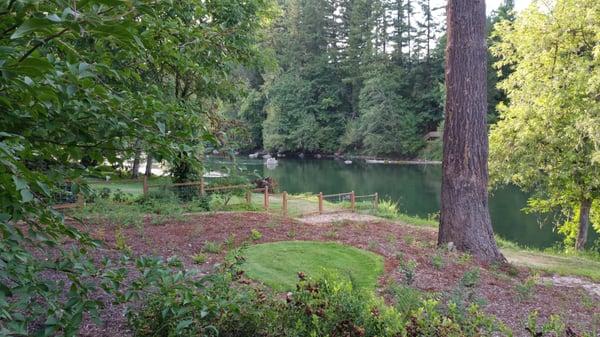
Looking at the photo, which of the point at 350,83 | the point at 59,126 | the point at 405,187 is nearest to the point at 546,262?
the point at 59,126

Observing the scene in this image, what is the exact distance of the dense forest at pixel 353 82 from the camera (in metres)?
44.3

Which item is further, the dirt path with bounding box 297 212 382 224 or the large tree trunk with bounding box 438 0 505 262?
the dirt path with bounding box 297 212 382 224

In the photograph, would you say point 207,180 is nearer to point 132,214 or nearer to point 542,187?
point 132,214

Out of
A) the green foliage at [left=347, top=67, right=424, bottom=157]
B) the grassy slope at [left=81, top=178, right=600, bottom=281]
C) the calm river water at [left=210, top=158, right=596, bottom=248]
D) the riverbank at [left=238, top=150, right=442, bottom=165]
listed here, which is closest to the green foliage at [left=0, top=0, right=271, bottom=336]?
the grassy slope at [left=81, top=178, right=600, bottom=281]

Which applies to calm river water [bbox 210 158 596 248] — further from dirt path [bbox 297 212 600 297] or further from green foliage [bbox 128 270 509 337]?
green foliage [bbox 128 270 509 337]

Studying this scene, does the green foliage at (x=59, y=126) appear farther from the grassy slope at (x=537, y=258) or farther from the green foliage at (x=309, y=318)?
the grassy slope at (x=537, y=258)

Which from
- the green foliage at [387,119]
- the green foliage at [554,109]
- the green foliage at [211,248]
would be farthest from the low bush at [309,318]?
the green foliage at [387,119]

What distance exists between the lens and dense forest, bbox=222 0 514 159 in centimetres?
4434

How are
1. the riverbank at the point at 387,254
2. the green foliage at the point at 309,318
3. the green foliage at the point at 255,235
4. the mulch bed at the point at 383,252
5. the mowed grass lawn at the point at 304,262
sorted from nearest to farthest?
the green foliage at the point at 309,318
the mulch bed at the point at 383,252
the riverbank at the point at 387,254
the mowed grass lawn at the point at 304,262
the green foliage at the point at 255,235

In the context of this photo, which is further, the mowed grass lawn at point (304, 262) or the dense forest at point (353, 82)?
the dense forest at point (353, 82)

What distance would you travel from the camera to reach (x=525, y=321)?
4023 mm

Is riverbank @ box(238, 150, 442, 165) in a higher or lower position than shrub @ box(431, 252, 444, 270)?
higher

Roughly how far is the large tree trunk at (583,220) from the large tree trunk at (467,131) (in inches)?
289

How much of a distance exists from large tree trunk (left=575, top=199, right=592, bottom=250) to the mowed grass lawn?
904cm
